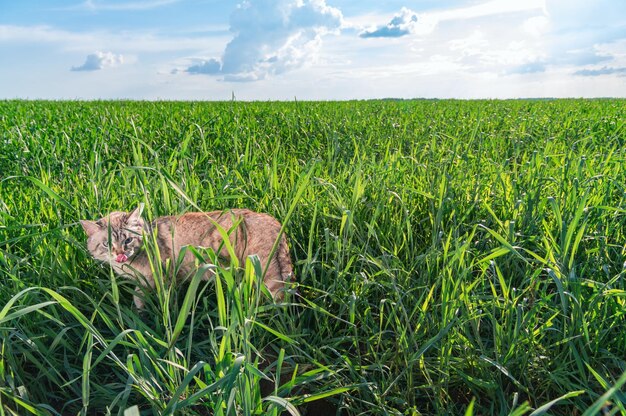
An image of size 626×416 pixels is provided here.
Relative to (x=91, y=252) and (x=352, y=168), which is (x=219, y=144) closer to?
(x=352, y=168)

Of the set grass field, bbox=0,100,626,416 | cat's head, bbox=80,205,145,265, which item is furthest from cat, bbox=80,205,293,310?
grass field, bbox=0,100,626,416

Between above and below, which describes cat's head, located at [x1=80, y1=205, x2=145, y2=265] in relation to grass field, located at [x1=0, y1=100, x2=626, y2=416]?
above

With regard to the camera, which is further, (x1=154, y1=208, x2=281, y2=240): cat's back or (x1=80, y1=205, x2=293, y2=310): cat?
(x1=154, y1=208, x2=281, y2=240): cat's back

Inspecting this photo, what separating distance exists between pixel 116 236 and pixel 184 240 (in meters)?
0.32

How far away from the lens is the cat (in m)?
2.50

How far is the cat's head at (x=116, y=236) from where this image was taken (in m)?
2.53

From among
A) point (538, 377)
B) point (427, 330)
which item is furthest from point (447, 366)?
point (538, 377)

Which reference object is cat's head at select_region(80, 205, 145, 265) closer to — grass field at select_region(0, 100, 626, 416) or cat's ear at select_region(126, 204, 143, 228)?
cat's ear at select_region(126, 204, 143, 228)

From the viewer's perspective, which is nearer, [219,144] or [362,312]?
[362,312]

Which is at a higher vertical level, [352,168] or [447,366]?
[352,168]

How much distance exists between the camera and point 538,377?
7.47ft

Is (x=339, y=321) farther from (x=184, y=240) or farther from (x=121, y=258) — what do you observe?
(x=121, y=258)

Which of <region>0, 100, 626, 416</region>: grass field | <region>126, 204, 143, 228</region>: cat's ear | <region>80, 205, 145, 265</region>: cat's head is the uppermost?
<region>126, 204, 143, 228</region>: cat's ear

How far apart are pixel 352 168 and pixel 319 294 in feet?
4.87
